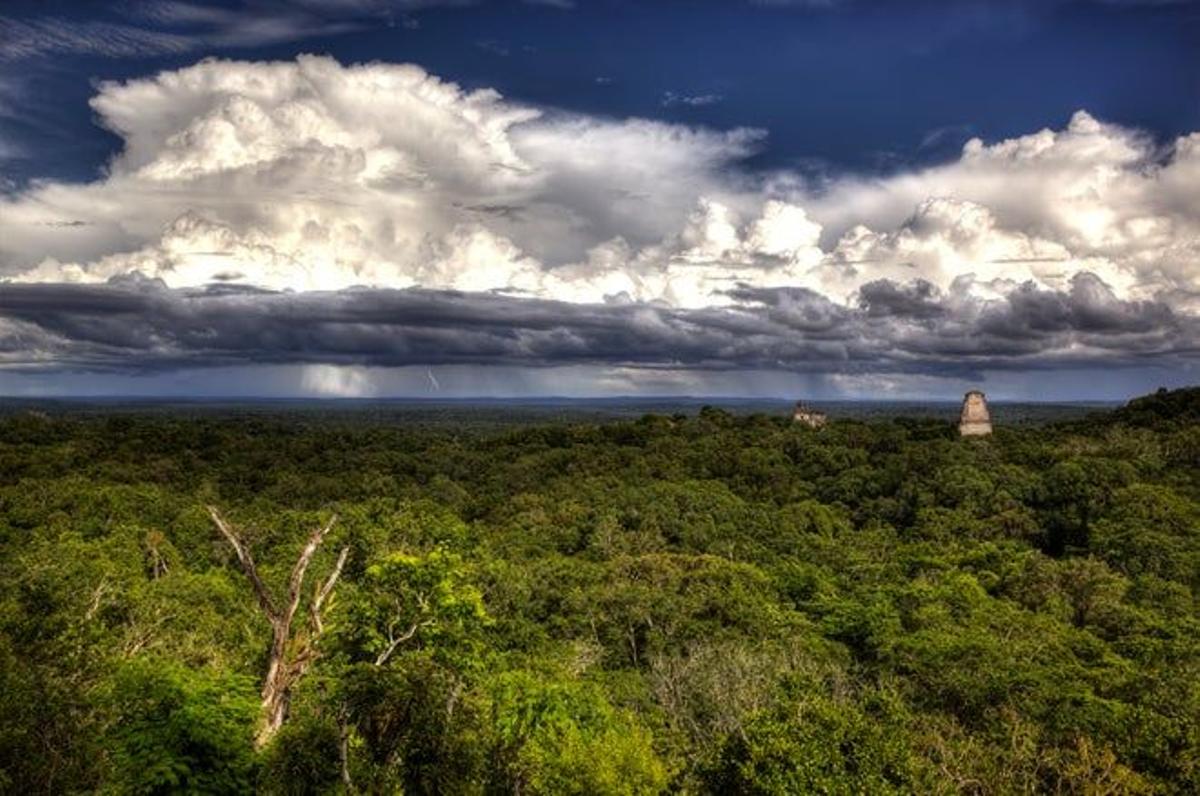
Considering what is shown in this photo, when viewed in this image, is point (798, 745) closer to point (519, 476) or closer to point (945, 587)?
point (945, 587)

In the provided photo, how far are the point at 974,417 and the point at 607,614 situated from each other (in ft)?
312

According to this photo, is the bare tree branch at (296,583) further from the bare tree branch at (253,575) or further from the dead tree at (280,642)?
the bare tree branch at (253,575)

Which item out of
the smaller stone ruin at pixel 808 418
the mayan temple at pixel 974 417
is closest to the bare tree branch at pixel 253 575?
the mayan temple at pixel 974 417

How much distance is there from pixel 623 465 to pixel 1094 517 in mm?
53938

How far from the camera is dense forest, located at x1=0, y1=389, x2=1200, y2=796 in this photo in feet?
58.3

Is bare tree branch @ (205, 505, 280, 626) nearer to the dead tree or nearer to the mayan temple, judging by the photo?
the dead tree

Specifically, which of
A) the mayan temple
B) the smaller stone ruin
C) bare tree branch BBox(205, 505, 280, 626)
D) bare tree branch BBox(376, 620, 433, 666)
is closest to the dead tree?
bare tree branch BBox(205, 505, 280, 626)

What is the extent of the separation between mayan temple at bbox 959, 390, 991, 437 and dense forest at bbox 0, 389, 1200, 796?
14.2 ft

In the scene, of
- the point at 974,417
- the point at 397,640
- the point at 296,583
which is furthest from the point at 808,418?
the point at 296,583

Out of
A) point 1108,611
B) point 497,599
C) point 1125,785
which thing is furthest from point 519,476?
point 1125,785

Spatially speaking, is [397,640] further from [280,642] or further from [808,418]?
[808,418]

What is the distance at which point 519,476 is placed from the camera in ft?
357

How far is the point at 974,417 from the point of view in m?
130

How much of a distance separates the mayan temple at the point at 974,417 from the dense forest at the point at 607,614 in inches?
170
